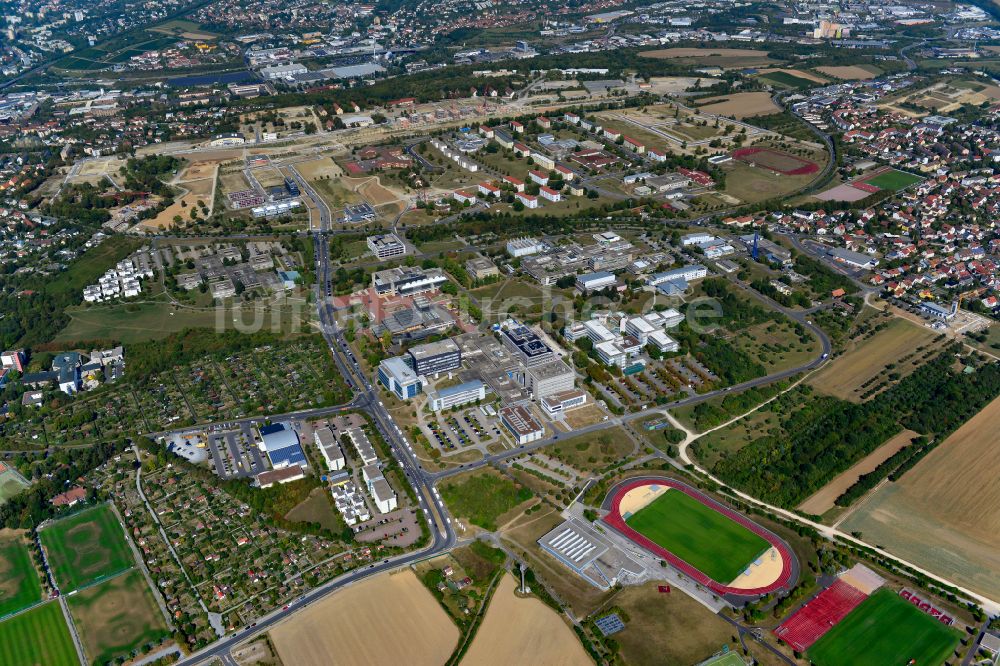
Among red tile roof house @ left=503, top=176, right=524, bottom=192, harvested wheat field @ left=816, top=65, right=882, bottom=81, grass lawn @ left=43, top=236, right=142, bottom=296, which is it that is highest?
harvested wheat field @ left=816, top=65, right=882, bottom=81

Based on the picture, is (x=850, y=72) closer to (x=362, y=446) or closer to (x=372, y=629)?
(x=362, y=446)

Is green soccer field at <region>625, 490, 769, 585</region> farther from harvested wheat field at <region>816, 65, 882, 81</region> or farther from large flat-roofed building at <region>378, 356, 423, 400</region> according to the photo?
harvested wheat field at <region>816, 65, 882, 81</region>

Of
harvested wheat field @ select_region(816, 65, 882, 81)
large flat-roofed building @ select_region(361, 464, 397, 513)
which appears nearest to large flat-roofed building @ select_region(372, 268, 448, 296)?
large flat-roofed building @ select_region(361, 464, 397, 513)

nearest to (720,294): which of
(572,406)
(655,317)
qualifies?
(655,317)

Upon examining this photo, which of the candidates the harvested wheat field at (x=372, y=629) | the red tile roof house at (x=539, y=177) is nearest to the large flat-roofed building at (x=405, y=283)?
the red tile roof house at (x=539, y=177)

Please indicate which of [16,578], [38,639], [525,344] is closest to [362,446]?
[525,344]

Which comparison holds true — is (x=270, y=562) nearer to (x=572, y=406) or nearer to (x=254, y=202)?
(x=572, y=406)
